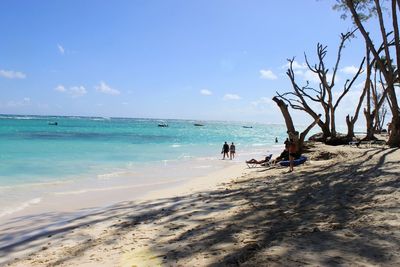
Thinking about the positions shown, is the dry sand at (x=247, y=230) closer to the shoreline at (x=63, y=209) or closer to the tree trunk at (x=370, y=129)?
the shoreline at (x=63, y=209)

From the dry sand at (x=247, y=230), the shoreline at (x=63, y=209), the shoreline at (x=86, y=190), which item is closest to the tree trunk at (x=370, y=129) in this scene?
the shoreline at (x=86, y=190)

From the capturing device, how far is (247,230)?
21.4 feet

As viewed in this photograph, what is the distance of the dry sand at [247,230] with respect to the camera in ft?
15.6

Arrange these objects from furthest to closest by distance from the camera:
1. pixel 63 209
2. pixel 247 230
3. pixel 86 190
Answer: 1. pixel 86 190
2. pixel 63 209
3. pixel 247 230

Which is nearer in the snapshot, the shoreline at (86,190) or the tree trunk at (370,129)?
the shoreline at (86,190)

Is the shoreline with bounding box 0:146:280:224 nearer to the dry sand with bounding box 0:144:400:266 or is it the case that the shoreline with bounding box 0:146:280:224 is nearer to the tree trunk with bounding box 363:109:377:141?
the dry sand with bounding box 0:144:400:266

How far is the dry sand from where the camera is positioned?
477cm

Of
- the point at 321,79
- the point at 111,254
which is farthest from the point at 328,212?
the point at 321,79

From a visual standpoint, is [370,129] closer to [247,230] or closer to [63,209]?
[63,209]

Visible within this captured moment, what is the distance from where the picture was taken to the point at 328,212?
23.3 feet

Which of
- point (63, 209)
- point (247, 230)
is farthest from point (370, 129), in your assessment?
point (247, 230)

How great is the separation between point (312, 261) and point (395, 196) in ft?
12.6

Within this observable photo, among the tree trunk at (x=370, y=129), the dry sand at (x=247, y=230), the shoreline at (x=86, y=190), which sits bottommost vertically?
the shoreline at (x=86, y=190)

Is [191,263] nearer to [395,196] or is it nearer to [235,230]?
[235,230]
